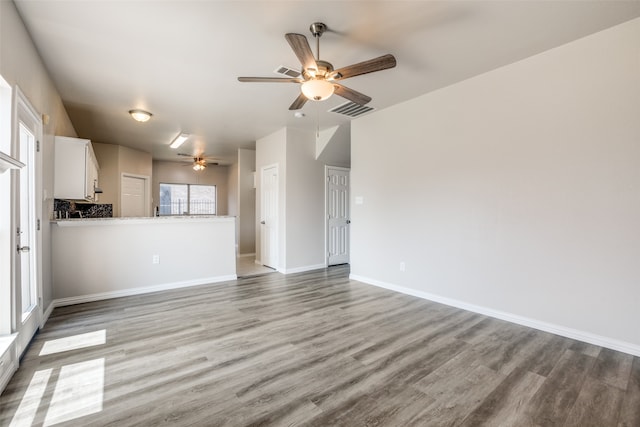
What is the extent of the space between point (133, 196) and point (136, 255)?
4.00 metres

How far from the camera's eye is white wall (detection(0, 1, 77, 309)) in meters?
2.10

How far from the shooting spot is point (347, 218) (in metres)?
6.46

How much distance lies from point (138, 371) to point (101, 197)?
6220 millimetres

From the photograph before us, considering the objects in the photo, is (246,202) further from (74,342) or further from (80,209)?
(74,342)

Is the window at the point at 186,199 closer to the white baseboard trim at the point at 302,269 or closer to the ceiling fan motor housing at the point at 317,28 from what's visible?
the white baseboard trim at the point at 302,269

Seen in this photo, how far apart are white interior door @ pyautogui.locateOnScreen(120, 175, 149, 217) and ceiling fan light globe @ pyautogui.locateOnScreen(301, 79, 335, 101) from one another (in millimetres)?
6606

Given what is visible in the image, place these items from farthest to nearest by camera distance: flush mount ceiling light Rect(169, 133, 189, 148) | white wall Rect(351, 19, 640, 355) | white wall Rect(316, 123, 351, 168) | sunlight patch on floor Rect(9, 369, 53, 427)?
flush mount ceiling light Rect(169, 133, 189, 148) < white wall Rect(316, 123, 351, 168) < white wall Rect(351, 19, 640, 355) < sunlight patch on floor Rect(9, 369, 53, 427)

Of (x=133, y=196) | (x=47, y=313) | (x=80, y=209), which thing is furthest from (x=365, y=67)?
(x=133, y=196)

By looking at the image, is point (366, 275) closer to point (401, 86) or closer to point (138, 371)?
point (401, 86)

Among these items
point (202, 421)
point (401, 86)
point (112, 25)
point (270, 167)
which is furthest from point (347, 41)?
point (270, 167)

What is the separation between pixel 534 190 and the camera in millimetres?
3023

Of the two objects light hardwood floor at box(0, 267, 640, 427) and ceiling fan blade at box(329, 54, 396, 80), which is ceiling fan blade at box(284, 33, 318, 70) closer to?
ceiling fan blade at box(329, 54, 396, 80)

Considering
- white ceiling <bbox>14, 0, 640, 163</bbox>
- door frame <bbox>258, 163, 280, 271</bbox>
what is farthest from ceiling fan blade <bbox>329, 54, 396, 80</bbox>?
door frame <bbox>258, 163, 280, 271</bbox>

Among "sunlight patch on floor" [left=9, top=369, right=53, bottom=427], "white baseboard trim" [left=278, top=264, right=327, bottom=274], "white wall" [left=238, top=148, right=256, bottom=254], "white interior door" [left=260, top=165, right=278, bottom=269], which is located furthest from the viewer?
"white wall" [left=238, top=148, right=256, bottom=254]
